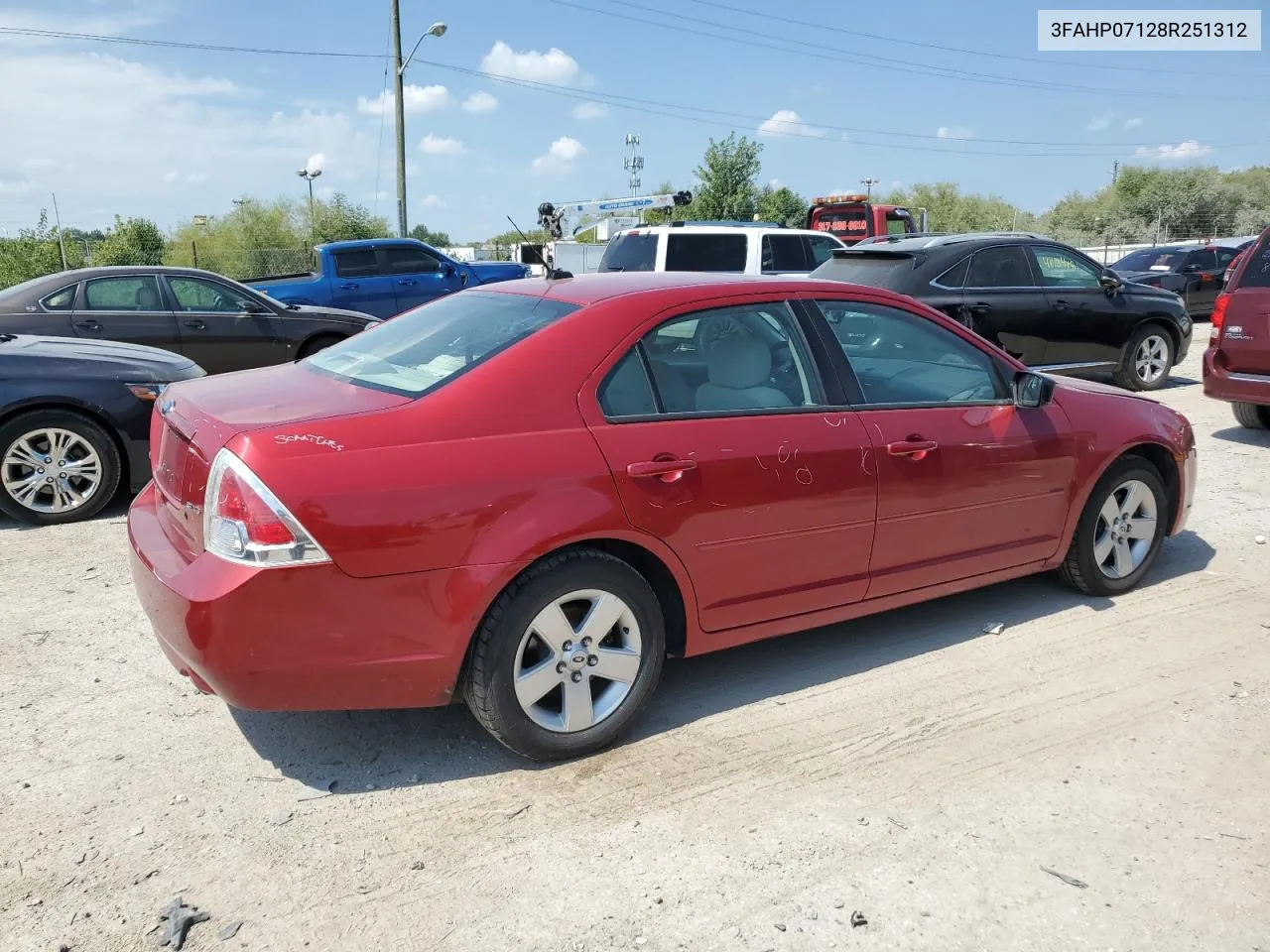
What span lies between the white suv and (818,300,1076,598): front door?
25.6 feet

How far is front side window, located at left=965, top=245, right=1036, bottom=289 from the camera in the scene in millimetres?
9477

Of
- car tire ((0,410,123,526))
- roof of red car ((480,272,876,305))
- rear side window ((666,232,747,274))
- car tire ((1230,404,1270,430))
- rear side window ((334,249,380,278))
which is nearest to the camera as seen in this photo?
roof of red car ((480,272,876,305))

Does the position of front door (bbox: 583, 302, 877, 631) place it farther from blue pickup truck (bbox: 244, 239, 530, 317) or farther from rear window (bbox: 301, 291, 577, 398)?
blue pickup truck (bbox: 244, 239, 530, 317)

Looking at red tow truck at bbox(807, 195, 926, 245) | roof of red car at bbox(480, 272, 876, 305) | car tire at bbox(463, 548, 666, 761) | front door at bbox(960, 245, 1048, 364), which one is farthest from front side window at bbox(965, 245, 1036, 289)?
red tow truck at bbox(807, 195, 926, 245)

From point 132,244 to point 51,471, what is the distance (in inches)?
1262

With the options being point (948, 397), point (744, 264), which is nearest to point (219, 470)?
point (948, 397)

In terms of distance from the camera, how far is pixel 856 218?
73.5ft

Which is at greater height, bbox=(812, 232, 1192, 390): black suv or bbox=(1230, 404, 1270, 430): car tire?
bbox=(812, 232, 1192, 390): black suv

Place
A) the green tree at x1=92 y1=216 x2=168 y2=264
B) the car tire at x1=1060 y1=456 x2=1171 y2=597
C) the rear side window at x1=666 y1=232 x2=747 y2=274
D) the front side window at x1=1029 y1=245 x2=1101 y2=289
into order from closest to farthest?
the car tire at x1=1060 y1=456 x2=1171 y2=597 → the front side window at x1=1029 y1=245 x2=1101 y2=289 → the rear side window at x1=666 y1=232 x2=747 y2=274 → the green tree at x1=92 y1=216 x2=168 y2=264

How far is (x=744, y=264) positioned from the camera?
1263 cm

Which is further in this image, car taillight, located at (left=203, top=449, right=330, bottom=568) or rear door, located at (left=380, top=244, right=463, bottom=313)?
rear door, located at (left=380, top=244, right=463, bottom=313)

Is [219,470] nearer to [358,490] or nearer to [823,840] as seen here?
[358,490]

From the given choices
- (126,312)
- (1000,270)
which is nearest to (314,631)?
(126,312)

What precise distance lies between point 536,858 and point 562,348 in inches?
62.8
